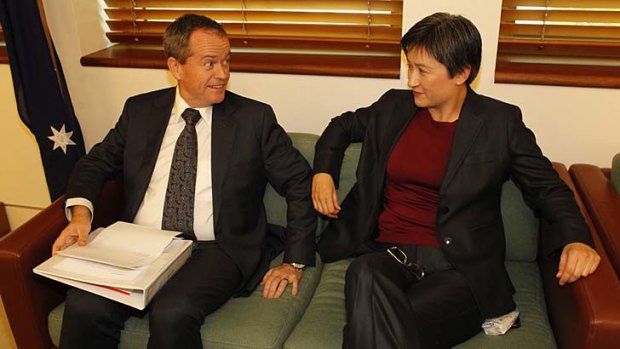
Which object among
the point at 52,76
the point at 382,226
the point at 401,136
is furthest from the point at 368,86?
the point at 52,76

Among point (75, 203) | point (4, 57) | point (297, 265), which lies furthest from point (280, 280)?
point (4, 57)

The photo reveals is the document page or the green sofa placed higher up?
the document page

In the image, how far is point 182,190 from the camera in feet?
7.15

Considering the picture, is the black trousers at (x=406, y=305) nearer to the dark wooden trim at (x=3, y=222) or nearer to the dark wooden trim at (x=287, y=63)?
the dark wooden trim at (x=287, y=63)

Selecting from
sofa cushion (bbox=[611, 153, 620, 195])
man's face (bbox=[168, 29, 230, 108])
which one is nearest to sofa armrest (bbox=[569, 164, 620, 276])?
sofa cushion (bbox=[611, 153, 620, 195])

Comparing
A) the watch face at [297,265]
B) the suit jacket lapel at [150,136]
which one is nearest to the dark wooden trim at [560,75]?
the watch face at [297,265]

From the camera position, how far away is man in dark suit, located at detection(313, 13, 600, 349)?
178cm

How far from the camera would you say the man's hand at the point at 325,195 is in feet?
6.98

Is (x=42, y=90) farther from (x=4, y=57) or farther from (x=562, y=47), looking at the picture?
(x=562, y=47)

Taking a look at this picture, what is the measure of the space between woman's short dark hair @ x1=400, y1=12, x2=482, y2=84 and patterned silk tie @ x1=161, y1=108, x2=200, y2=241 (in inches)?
32.5

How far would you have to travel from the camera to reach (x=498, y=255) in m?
2.05

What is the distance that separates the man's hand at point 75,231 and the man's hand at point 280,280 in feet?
1.98

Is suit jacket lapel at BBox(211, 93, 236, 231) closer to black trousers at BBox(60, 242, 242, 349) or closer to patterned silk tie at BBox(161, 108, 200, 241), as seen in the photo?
patterned silk tie at BBox(161, 108, 200, 241)

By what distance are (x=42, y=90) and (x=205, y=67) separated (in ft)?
3.35
